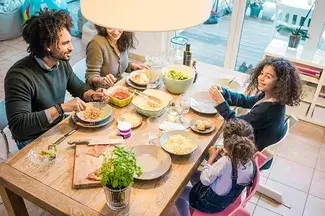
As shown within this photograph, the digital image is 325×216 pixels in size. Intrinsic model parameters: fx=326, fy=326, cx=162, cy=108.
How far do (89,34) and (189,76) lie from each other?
8.04 feet

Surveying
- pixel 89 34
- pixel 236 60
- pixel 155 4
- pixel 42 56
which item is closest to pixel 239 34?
pixel 236 60

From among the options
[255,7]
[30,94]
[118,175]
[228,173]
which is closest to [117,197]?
[118,175]

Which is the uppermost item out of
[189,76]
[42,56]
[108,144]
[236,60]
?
[42,56]

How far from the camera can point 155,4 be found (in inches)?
31.5

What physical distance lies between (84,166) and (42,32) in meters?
0.81

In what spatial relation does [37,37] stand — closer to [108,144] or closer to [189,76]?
[108,144]

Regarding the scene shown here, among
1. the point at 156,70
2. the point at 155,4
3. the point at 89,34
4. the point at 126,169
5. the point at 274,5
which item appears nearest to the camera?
the point at 155,4

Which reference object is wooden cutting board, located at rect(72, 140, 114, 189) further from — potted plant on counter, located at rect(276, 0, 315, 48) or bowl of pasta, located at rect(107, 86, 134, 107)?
potted plant on counter, located at rect(276, 0, 315, 48)

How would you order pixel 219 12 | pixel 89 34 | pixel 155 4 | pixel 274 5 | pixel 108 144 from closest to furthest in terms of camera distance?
pixel 155 4, pixel 108 144, pixel 274 5, pixel 219 12, pixel 89 34

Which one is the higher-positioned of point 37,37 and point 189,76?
point 37,37

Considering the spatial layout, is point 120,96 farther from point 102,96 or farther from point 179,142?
point 179,142

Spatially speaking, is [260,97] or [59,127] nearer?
[59,127]

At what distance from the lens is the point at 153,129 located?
1.69 metres

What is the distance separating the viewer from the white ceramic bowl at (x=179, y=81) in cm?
194
